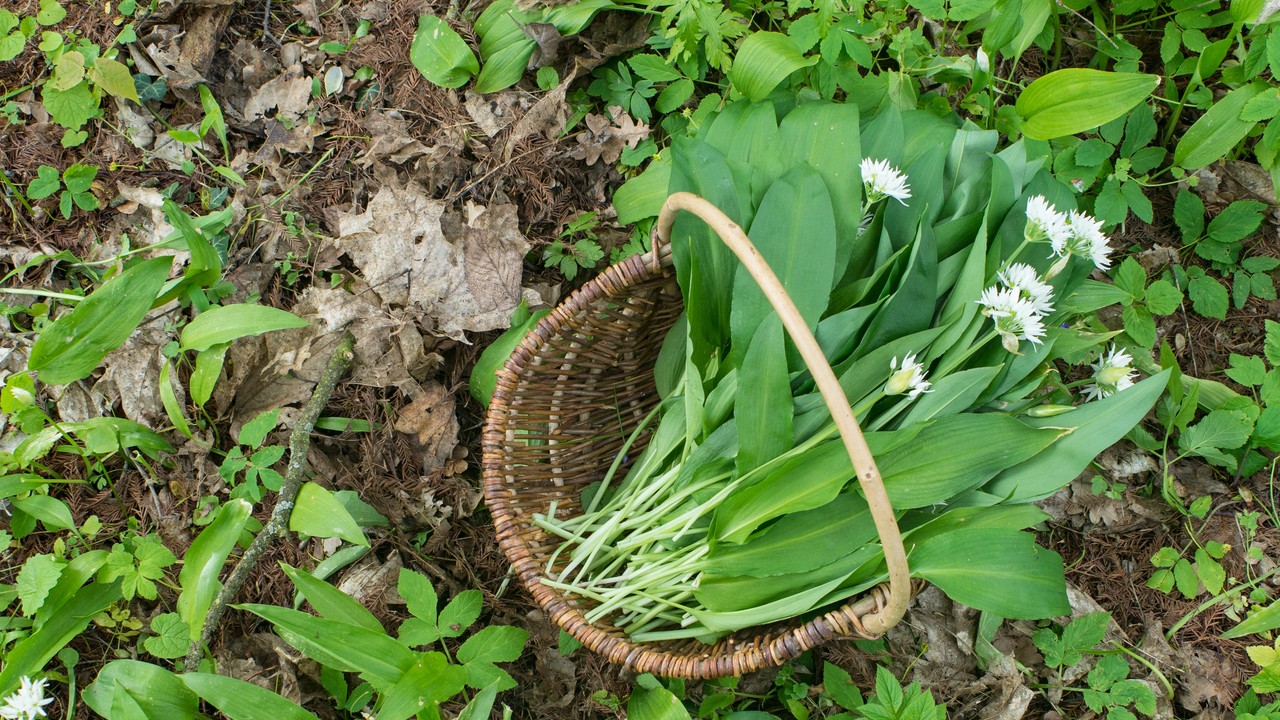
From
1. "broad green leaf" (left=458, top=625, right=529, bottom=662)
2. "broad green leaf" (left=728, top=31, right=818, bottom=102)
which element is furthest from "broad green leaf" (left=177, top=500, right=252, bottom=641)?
"broad green leaf" (left=728, top=31, right=818, bottom=102)

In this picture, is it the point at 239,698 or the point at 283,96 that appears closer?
the point at 239,698

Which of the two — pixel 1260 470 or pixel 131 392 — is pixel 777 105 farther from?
pixel 131 392

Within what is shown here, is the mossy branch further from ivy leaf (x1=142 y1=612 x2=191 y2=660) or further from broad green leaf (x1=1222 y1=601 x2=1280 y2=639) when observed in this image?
broad green leaf (x1=1222 y1=601 x2=1280 y2=639)

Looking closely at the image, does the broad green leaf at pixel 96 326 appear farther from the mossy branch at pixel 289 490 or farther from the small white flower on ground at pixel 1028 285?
the small white flower on ground at pixel 1028 285

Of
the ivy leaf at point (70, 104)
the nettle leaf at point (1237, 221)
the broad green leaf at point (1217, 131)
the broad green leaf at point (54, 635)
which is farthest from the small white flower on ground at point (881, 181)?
the ivy leaf at point (70, 104)

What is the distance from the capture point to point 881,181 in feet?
4.40

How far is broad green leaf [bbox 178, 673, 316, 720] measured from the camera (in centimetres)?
136

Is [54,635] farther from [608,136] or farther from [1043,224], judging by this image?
[1043,224]

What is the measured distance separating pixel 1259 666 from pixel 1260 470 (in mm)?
427

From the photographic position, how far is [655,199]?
1.75 meters

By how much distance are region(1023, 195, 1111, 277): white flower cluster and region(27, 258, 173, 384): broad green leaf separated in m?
1.61

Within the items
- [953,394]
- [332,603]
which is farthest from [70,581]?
[953,394]

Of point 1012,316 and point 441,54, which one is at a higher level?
point 441,54

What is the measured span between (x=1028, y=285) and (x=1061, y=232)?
11cm
